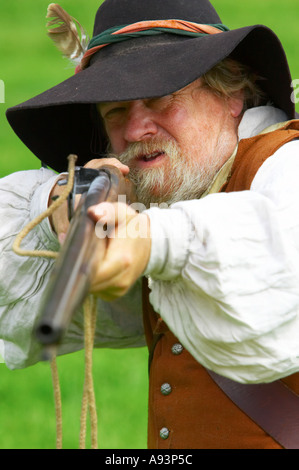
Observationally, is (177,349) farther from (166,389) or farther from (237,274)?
(237,274)

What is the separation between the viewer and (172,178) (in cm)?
265

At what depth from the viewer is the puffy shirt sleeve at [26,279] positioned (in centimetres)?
277

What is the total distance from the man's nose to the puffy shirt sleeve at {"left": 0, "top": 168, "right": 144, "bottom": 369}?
0.32m

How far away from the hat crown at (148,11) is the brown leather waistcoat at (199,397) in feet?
2.01

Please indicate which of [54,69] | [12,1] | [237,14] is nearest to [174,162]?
[54,69]

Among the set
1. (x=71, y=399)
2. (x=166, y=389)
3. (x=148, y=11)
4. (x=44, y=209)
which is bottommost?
(x=71, y=399)

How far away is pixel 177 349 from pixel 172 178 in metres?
0.56

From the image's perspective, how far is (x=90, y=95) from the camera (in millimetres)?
2486

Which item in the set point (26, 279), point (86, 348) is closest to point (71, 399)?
point (26, 279)

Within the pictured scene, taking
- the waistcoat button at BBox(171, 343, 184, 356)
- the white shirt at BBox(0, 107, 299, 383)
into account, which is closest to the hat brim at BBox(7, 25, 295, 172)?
the white shirt at BBox(0, 107, 299, 383)

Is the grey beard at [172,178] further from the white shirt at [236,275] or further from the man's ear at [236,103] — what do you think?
the white shirt at [236,275]

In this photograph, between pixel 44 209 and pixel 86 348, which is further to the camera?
pixel 44 209

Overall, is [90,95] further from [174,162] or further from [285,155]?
A: [285,155]

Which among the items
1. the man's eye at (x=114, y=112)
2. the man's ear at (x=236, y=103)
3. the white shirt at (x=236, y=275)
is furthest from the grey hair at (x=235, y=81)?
the white shirt at (x=236, y=275)
